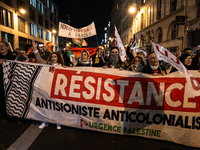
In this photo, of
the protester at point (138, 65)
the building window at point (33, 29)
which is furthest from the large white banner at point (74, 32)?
the building window at point (33, 29)

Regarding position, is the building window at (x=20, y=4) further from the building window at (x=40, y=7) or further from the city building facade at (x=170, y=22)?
the city building facade at (x=170, y=22)

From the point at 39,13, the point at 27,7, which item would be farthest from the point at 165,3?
the point at 39,13

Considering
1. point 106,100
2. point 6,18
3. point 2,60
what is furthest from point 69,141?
point 6,18

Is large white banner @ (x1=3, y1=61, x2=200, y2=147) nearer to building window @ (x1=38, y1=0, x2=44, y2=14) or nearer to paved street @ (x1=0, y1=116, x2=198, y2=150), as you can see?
paved street @ (x1=0, y1=116, x2=198, y2=150)

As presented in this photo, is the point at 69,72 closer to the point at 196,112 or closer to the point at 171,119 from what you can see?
the point at 171,119

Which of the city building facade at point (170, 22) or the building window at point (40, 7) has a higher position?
the building window at point (40, 7)

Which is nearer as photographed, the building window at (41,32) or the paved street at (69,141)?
the paved street at (69,141)

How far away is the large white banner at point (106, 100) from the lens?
2852 mm

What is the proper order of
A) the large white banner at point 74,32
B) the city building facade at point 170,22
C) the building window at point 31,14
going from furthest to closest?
the building window at point 31,14 < the city building facade at point 170,22 < the large white banner at point 74,32

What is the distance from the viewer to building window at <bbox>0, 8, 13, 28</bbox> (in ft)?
59.6

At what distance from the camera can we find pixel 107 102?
313cm

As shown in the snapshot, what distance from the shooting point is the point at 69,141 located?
9.33ft

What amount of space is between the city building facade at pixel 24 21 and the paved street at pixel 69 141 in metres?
18.5

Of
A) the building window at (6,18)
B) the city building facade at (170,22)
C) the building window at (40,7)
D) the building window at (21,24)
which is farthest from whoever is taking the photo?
the building window at (40,7)
